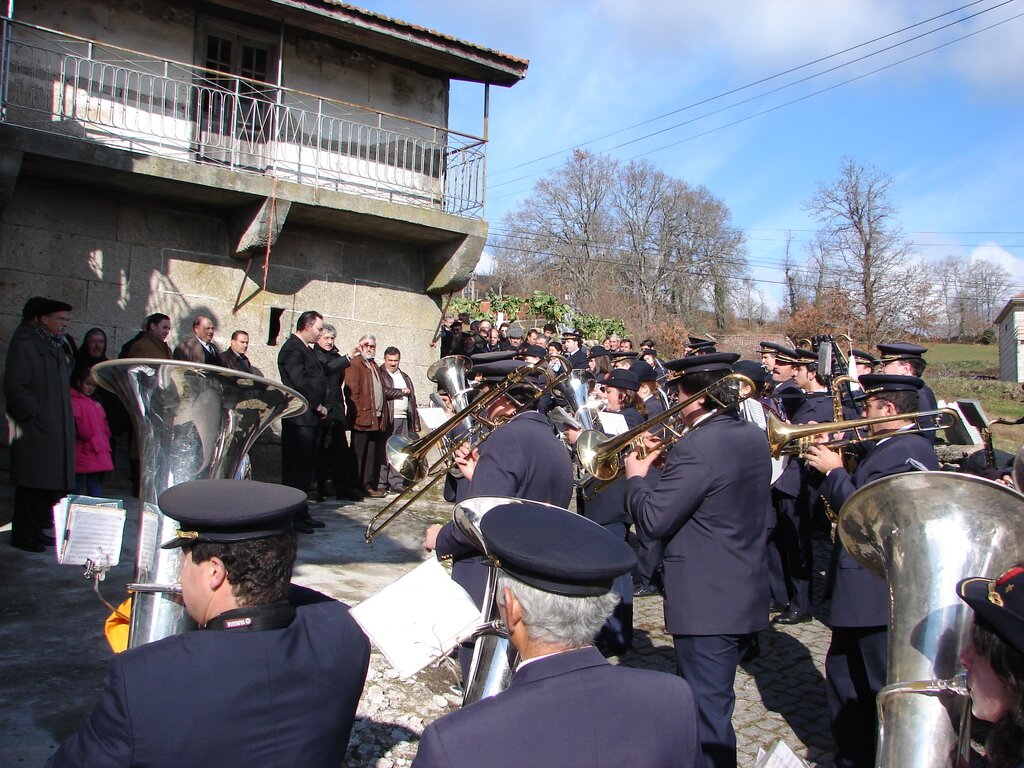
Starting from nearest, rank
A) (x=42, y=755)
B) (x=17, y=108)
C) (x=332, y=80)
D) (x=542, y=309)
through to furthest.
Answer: (x=42, y=755) < (x=17, y=108) < (x=332, y=80) < (x=542, y=309)

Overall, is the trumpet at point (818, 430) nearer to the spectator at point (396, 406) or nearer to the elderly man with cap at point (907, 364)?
the elderly man with cap at point (907, 364)

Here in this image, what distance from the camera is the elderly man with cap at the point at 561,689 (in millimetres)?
1516

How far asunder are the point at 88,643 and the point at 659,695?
4029 mm

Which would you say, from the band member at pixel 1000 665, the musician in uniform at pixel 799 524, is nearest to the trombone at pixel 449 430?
the musician in uniform at pixel 799 524

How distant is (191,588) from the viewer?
6.58ft

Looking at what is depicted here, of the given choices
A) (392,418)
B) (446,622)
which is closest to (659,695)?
(446,622)

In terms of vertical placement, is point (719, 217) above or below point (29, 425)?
above

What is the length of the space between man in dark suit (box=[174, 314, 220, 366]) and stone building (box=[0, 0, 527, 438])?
198 cm

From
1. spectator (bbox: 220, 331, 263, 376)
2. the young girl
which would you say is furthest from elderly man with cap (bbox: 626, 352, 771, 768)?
spectator (bbox: 220, 331, 263, 376)

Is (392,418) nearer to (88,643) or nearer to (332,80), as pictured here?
(332,80)

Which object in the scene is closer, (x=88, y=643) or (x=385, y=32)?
(x=88, y=643)

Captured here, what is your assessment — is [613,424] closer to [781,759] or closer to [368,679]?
[368,679]

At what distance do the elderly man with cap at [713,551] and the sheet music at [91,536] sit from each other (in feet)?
6.75

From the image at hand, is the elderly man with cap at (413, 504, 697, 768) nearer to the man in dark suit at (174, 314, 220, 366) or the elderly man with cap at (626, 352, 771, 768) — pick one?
the elderly man with cap at (626, 352, 771, 768)
